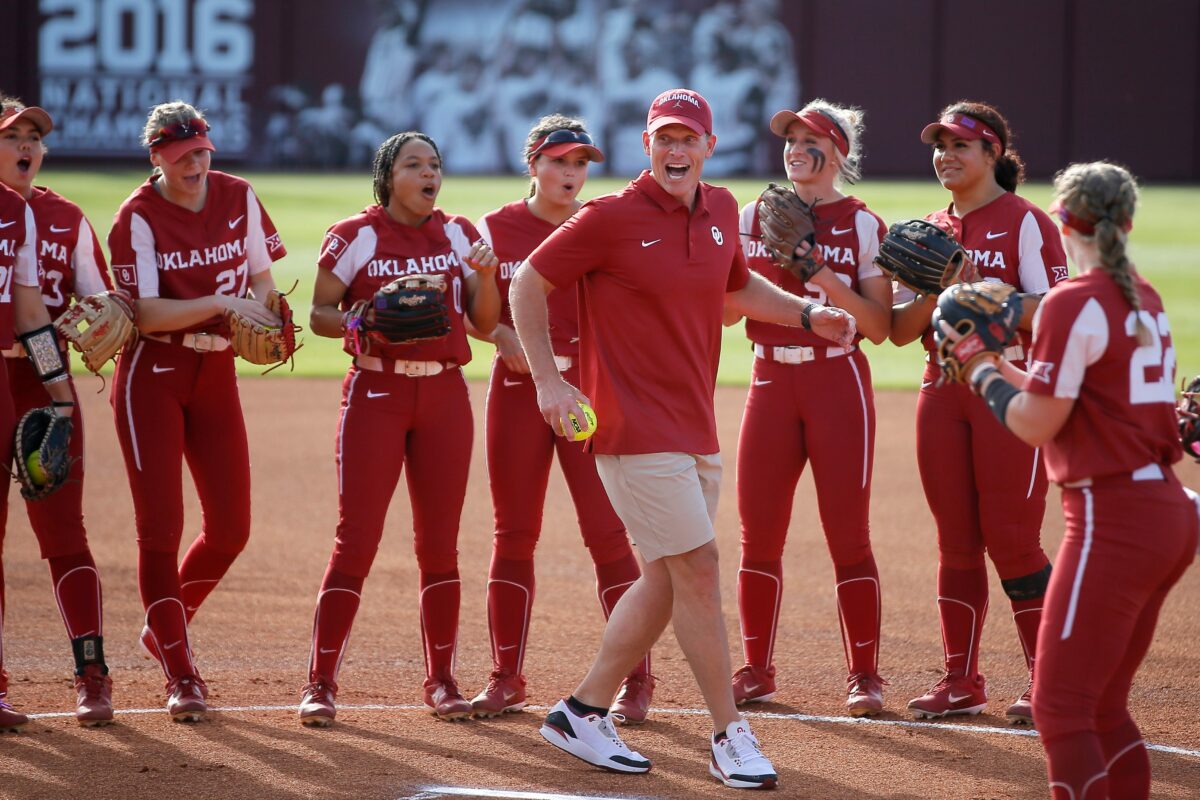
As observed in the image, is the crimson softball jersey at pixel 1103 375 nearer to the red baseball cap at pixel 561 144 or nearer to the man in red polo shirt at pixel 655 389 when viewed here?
the man in red polo shirt at pixel 655 389

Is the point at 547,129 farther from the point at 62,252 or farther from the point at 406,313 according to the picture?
the point at 62,252

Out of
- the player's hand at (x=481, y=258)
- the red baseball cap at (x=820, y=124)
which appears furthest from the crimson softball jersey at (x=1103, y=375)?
the player's hand at (x=481, y=258)

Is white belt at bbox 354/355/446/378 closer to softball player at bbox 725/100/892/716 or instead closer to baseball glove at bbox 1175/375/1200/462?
softball player at bbox 725/100/892/716

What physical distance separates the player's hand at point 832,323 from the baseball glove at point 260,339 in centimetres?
194

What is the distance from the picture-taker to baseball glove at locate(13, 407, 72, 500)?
15.9ft

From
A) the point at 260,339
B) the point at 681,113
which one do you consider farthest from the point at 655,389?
the point at 260,339

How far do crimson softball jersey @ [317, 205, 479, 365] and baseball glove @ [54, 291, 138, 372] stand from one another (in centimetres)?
75

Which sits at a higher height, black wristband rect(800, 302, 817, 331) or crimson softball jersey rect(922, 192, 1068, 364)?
crimson softball jersey rect(922, 192, 1068, 364)

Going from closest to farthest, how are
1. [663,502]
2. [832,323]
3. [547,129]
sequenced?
[663,502]
[832,323]
[547,129]

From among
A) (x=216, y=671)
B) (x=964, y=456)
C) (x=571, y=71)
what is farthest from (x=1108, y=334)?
(x=571, y=71)

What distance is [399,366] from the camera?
16.8 feet

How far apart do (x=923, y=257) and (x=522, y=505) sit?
1.79 metres

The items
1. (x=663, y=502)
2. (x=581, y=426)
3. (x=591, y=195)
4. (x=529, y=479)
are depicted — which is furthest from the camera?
(x=591, y=195)

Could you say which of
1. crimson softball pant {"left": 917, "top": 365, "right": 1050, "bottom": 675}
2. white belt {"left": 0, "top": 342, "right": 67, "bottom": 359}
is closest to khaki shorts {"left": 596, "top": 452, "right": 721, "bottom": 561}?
crimson softball pant {"left": 917, "top": 365, "right": 1050, "bottom": 675}
